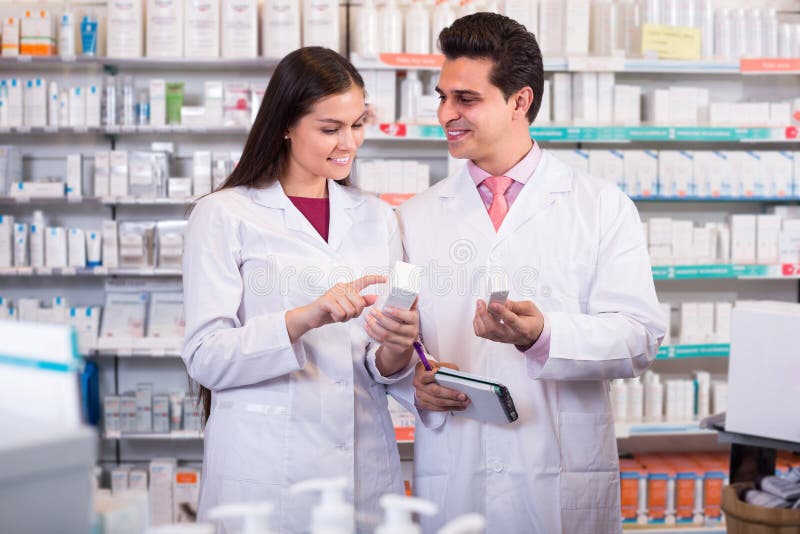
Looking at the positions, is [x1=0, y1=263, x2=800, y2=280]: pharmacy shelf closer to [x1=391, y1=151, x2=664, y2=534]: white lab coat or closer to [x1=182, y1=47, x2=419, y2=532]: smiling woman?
[x1=391, y1=151, x2=664, y2=534]: white lab coat

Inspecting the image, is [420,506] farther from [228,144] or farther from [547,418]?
[228,144]

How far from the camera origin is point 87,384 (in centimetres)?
430

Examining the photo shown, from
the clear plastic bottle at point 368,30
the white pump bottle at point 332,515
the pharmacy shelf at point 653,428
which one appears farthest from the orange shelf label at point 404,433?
the white pump bottle at point 332,515

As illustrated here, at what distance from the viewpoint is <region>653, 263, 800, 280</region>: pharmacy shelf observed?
4.02m

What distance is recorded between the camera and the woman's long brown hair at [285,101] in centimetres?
185

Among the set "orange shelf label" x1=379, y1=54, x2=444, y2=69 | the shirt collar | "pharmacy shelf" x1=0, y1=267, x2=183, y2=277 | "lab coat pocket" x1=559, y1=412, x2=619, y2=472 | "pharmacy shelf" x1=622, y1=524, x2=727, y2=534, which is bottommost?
"pharmacy shelf" x1=622, y1=524, x2=727, y2=534

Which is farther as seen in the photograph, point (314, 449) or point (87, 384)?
point (87, 384)

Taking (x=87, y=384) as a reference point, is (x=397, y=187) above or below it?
above

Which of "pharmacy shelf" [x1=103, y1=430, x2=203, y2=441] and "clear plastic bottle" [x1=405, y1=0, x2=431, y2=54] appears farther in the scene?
"pharmacy shelf" [x1=103, y1=430, x2=203, y2=441]

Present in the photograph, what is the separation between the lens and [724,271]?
405 cm

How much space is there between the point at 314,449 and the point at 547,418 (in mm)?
553

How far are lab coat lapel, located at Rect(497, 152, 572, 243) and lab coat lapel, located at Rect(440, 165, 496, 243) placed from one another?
0.15 feet

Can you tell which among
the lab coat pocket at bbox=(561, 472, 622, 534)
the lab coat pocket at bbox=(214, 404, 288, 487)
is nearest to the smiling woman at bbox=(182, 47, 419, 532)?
the lab coat pocket at bbox=(214, 404, 288, 487)

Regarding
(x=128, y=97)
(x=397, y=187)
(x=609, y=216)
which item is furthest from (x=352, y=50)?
(x=609, y=216)
